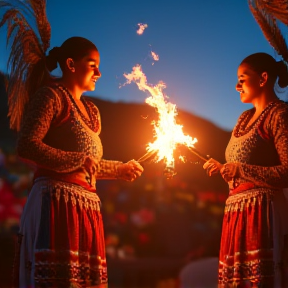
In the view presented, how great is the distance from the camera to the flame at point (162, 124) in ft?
10.1

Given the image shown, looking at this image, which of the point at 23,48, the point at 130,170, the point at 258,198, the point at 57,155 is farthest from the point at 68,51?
the point at 258,198

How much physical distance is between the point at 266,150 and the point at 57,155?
106 cm

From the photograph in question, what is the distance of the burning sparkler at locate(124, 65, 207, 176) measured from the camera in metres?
3.08

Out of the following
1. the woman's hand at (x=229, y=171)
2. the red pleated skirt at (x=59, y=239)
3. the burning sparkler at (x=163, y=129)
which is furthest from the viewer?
the burning sparkler at (x=163, y=129)

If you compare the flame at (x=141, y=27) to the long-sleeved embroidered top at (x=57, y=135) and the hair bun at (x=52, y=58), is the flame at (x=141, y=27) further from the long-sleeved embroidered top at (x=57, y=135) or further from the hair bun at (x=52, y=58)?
the long-sleeved embroidered top at (x=57, y=135)

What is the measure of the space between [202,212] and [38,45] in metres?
1.29

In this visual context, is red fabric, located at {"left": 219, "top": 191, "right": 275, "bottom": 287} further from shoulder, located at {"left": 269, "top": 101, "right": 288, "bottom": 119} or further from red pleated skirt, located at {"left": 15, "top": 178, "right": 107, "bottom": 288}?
red pleated skirt, located at {"left": 15, "top": 178, "right": 107, "bottom": 288}

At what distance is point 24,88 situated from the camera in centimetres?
307

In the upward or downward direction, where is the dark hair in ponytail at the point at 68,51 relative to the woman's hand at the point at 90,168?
upward

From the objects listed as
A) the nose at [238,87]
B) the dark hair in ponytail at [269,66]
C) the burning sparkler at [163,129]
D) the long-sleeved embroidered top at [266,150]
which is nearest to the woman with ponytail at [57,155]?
the burning sparkler at [163,129]

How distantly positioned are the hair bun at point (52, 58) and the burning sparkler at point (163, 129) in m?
0.41

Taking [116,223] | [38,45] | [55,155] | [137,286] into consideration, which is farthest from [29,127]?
[137,286]

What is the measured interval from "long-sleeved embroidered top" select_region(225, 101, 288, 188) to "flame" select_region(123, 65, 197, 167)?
296 mm

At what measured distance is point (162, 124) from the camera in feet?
10.4
